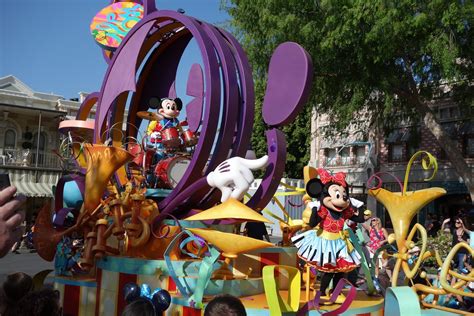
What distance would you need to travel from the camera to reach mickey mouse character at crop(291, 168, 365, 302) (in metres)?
4.18

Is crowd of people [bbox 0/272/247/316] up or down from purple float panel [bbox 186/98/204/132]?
down

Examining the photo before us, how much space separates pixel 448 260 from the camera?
3514mm

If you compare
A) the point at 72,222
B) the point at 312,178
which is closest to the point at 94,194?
the point at 72,222

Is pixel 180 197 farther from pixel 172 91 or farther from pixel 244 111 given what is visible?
pixel 172 91

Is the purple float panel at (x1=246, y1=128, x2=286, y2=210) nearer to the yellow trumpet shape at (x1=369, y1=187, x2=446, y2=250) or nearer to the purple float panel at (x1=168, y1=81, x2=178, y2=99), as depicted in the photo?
the yellow trumpet shape at (x1=369, y1=187, x2=446, y2=250)

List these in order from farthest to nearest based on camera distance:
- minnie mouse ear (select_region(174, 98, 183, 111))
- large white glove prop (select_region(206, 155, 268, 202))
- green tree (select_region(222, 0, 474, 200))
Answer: green tree (select_region(222, 0, 474, 200))
minnie mouse ear (select_region(174, 98, 183, 111))
large white glove prop (select_region(206, 155, 268, 202))

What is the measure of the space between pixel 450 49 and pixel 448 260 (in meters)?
8.85

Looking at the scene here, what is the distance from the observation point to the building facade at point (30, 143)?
19.1m

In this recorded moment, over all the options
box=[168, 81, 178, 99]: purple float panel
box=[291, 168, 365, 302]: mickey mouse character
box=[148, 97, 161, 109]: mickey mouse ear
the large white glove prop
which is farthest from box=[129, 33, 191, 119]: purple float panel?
box=[291, 168, 365, 302]: mickey mouse character

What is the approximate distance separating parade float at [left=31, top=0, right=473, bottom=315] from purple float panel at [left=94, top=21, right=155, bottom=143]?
18 millimetres

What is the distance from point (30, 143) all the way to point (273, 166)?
1867 cm

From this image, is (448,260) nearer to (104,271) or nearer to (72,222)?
(104,271)

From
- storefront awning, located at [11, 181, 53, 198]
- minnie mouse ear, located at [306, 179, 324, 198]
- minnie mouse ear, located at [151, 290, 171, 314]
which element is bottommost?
minnie mouse ear, located at [151, 290, 171, 314]

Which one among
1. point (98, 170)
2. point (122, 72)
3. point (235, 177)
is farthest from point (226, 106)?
point (122, 72)
